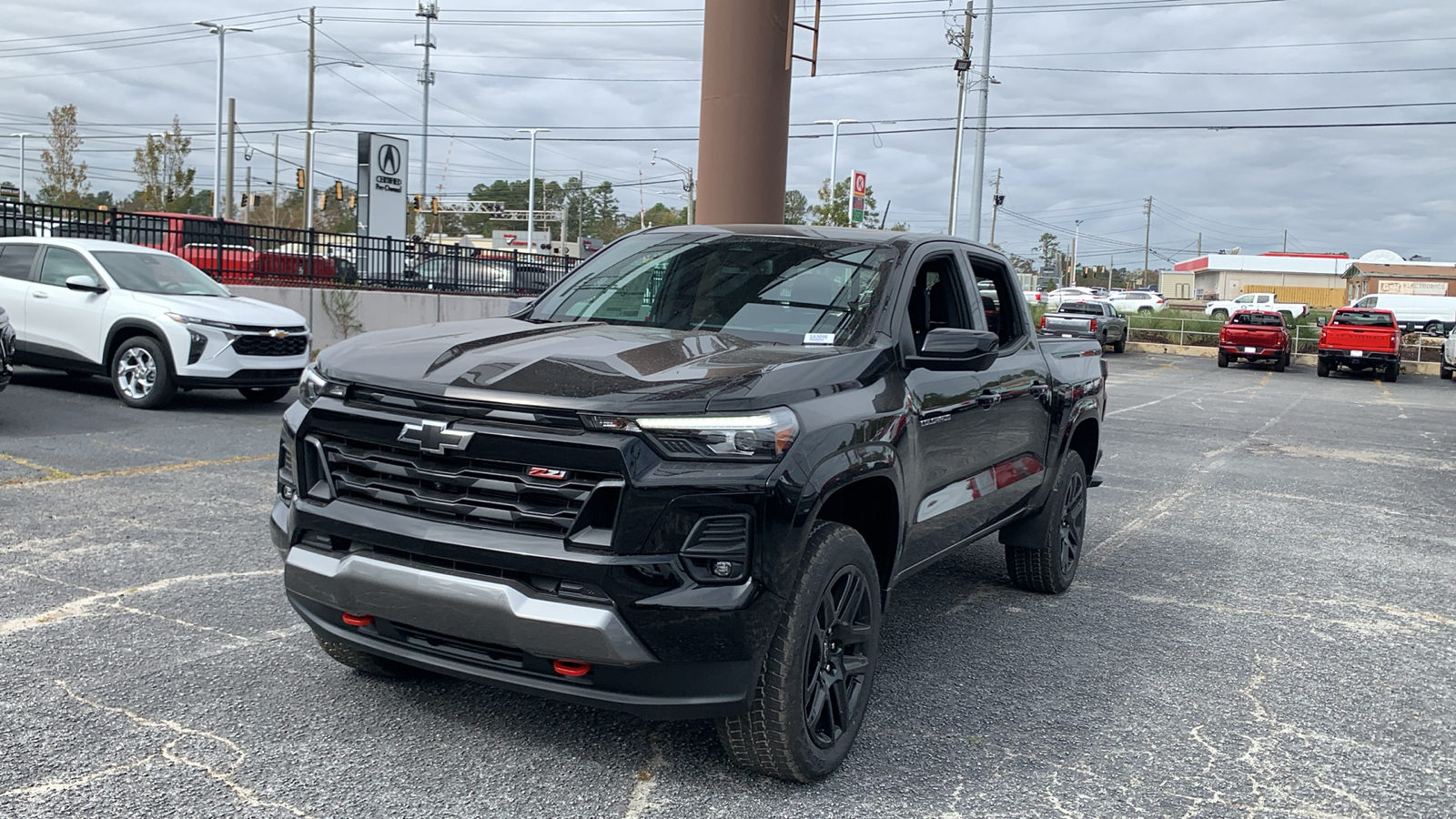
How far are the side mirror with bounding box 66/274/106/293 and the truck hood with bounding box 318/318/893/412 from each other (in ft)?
28.9

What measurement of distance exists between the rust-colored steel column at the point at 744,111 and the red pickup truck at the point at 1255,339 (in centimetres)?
2348

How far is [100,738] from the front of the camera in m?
3.69

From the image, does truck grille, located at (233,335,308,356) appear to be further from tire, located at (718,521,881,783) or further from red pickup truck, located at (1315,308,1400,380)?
red pickup truck, located at (1315,308,1400,380)

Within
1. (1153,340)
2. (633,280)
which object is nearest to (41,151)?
(1153,340)

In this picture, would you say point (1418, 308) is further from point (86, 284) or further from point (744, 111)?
point (86, 284)

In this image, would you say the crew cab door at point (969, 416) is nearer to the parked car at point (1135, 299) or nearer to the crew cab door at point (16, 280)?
the crew cab door at point (16, 280)

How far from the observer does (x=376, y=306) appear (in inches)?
814

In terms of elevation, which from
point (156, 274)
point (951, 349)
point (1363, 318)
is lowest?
point (951, 349)

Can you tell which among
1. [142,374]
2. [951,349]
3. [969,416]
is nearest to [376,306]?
[142,374]

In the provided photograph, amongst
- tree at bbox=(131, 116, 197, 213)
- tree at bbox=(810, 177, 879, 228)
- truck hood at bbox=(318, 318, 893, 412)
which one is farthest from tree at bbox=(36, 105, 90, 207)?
truck hood at bbox=(318, 318, 893, 412)

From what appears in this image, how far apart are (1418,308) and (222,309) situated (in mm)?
56615

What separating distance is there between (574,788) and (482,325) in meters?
1.73

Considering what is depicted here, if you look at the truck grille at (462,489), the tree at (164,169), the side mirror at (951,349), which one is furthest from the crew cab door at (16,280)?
the tree at (164,169)

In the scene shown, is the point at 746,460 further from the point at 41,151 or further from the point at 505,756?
the point at 41,151
